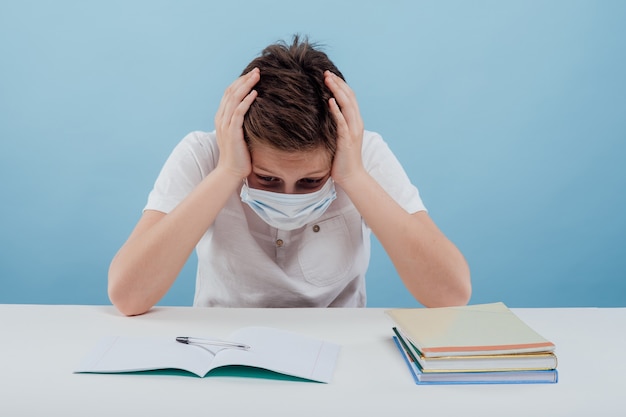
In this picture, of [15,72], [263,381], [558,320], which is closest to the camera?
[263,381]

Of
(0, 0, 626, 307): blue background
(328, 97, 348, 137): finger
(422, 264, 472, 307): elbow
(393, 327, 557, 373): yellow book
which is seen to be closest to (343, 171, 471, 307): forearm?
(422, 264, 472, 307): elbow

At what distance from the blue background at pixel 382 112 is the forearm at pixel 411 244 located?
1605 mm

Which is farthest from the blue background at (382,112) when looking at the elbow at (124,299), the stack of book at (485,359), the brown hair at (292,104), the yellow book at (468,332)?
the stack of book at (485,359)

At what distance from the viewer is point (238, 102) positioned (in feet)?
4.66

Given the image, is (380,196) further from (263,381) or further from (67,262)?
(67,262)

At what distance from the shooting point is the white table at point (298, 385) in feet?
3.08

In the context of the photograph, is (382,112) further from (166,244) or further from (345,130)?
(166,244)

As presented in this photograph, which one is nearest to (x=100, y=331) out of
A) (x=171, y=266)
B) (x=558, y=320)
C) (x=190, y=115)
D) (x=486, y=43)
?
(x=171, y=266)

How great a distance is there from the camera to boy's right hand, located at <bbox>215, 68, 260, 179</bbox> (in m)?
1.41

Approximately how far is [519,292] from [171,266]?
215cm

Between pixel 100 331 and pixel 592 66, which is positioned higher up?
pixel 592 66

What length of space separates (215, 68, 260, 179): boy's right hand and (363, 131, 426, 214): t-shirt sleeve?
31 cm

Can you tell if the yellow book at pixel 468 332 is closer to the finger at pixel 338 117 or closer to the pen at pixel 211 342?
the pen at pixel 211 342

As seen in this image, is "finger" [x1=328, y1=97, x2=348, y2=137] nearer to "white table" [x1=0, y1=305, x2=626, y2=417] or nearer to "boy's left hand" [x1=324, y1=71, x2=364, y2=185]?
"boy's left hand" [x1=324, y1=71, x2=364, y2=185]
